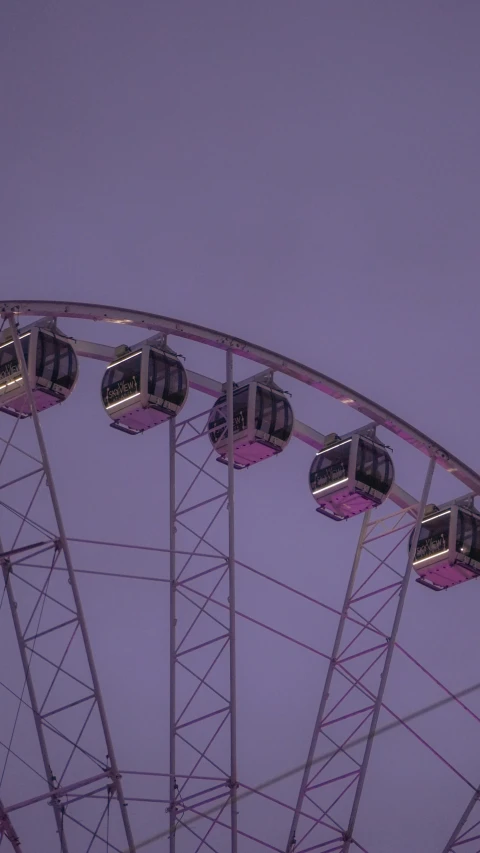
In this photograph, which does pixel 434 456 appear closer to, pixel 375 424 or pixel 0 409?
pixel 375 424

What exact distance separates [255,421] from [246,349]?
1.49 m

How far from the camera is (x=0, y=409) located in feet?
86.4

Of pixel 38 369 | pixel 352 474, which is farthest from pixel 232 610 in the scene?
pixel 38 369

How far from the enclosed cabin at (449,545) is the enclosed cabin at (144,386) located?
7.28 meters

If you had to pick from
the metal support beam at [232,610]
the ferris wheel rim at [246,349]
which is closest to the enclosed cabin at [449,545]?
the ferris wheel rim at [246,349]

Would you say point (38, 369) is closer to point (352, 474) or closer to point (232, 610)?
point (232, 610)

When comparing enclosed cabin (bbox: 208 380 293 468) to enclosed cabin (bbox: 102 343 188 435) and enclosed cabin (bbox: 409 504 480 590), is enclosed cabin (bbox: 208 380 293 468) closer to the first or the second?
enclosed cabin (bbox: 102 343 188 435)

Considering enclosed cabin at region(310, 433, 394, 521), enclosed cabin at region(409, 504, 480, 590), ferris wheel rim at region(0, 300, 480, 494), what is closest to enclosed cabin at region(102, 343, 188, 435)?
ferris wheel rim at region(0, 300, 480, 494)

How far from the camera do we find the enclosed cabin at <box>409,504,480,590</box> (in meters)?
30.2

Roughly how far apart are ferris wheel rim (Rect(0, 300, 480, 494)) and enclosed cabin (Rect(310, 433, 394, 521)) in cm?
78

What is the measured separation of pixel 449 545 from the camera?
99.0 feet

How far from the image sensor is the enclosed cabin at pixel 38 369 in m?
25.5

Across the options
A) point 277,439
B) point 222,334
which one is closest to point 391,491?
point 277,439

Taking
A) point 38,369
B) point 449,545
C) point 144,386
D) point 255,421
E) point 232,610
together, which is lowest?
point 449,545
